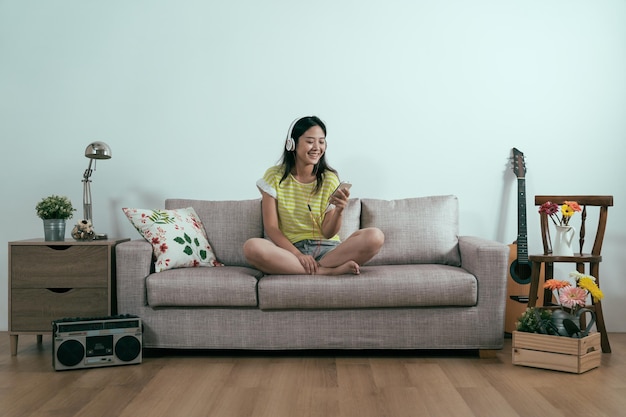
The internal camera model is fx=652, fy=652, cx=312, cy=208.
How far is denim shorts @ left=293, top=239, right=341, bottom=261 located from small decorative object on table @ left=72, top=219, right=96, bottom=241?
42.2 inches

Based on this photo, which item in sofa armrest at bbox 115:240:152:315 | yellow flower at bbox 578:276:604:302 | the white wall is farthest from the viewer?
the white wall

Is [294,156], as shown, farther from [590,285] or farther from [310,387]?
[590,285]

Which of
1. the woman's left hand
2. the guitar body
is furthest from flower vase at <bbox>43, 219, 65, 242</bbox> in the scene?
the guitar body

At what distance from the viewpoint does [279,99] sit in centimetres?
389

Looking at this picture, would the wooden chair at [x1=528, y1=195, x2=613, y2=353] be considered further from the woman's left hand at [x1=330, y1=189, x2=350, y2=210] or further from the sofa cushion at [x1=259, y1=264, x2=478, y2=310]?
the woman's left hand at [x1=330, y1=189, x2=350, y2=210]

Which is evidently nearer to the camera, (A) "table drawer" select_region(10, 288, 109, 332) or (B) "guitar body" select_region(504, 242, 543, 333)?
(A) "table drawer" select_region(10, 288, 109, 332)

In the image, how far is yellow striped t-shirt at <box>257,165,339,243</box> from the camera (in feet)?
11.0

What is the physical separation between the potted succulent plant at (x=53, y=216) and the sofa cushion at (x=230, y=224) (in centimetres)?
60

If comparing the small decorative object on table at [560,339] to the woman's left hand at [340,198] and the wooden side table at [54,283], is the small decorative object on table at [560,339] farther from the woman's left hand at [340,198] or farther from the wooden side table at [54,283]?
the wooden side table at [54,283]

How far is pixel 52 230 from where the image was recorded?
3.34 metres

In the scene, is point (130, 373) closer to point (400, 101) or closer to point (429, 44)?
point (400, 101)

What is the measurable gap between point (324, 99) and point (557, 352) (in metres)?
1.94

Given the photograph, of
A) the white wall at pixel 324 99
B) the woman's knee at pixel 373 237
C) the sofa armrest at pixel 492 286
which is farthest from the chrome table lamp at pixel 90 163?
the sofa armrest at pixel 492 286

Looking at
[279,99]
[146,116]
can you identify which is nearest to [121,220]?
[146,116]
